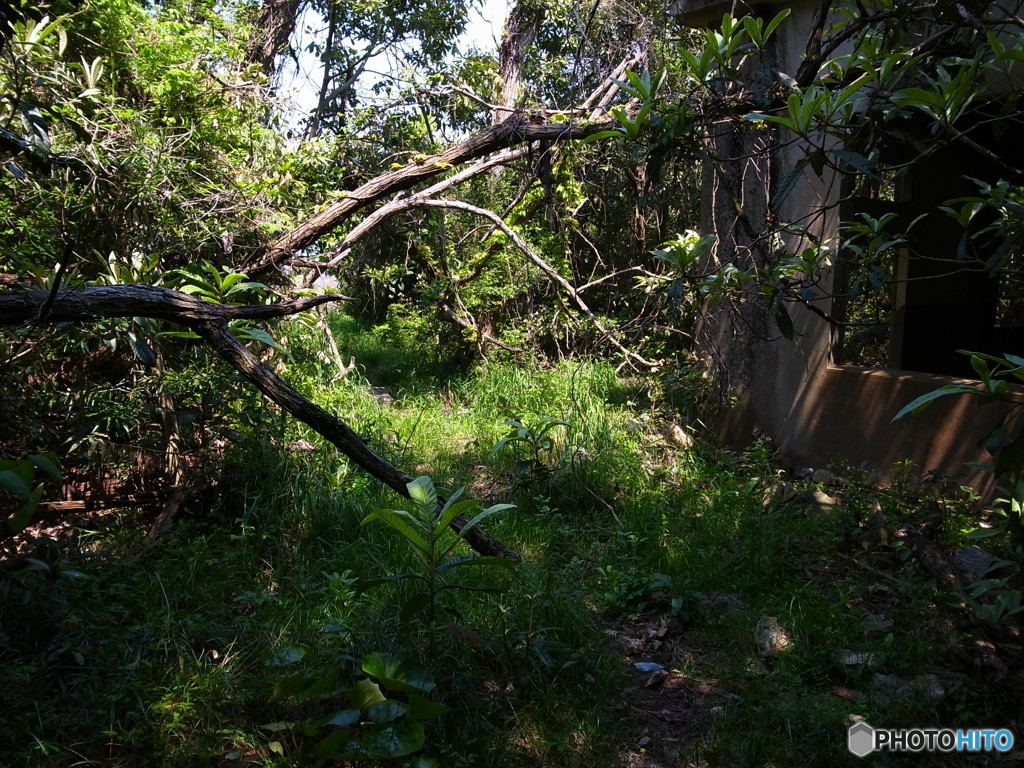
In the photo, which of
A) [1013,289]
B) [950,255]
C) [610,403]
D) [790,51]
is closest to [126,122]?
[610,403]

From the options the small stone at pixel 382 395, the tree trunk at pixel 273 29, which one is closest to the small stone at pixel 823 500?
the small stone at pixel 382 395

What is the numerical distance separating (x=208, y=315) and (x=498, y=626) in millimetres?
1880

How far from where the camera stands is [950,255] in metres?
6.50

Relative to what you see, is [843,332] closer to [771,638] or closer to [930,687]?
[771,638]

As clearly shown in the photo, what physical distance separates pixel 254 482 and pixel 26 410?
1.27 m

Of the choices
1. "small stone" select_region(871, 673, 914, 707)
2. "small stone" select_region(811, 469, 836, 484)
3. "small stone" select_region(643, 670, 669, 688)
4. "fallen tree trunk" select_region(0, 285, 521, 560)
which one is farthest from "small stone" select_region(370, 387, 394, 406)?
"small stone" select_region(871, 673, 914, 707)

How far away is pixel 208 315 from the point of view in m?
3.27

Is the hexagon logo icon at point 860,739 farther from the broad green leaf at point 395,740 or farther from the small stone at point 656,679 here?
the broad green leaf at point 395,740

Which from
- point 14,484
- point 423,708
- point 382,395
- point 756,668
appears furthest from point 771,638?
point 382,395

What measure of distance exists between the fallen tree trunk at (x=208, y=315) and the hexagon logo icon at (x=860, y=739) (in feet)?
5.37

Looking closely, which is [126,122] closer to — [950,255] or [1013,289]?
[950,255]

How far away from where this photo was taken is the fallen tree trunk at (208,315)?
2.91 meters

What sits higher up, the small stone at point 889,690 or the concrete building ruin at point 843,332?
the concrete building ruin at point 843,332

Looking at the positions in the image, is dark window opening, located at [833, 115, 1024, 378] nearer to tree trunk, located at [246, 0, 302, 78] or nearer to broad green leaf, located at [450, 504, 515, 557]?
broad green leaf, located at [450, 504, 515, 557]
